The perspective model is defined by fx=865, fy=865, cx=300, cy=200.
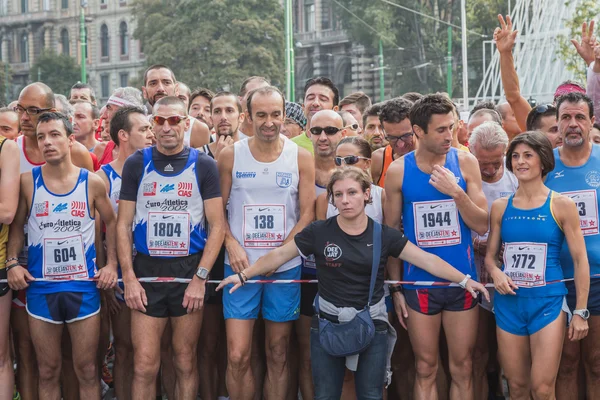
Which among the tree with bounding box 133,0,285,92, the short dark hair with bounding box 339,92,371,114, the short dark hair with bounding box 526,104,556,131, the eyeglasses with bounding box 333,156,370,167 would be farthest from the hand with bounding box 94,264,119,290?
the tree with bounding box 133,0,285,92

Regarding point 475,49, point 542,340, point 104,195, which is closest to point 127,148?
point 104,195

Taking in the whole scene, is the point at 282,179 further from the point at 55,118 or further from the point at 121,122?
the point at 55,118

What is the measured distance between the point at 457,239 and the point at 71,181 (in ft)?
8.47

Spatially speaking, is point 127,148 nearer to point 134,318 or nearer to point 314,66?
point 134,318

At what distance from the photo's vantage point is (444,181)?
17.7 ft

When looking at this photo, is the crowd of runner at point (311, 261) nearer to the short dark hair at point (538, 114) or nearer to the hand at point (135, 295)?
the hand at point (135, 295)

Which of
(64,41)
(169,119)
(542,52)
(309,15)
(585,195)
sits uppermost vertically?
(64,41)

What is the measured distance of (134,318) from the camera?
5.72 meters

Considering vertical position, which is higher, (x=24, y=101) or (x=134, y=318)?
(x=24, y=101)

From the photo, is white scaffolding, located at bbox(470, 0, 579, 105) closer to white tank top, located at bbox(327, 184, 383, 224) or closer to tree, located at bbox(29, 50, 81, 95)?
white tank top, located at bbox(327, 184, 383, 224)

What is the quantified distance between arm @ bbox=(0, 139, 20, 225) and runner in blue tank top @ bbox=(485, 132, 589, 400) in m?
3.12

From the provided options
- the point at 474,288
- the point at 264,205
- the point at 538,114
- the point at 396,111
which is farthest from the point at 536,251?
the point at 264,205

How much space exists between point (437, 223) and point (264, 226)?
3.77ft

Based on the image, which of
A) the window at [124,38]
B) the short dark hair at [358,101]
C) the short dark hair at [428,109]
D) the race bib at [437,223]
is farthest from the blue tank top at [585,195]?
the window at [124,38]
